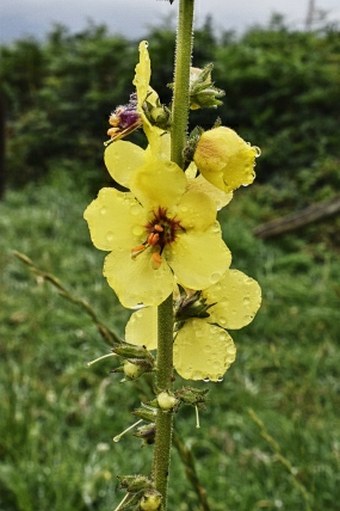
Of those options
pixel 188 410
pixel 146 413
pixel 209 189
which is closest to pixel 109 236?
pixel 209 189

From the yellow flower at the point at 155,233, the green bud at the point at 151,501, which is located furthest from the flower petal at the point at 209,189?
the green bud at the point at 151,501

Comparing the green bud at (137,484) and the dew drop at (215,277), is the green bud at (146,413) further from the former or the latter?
the dew drop at (215,277)

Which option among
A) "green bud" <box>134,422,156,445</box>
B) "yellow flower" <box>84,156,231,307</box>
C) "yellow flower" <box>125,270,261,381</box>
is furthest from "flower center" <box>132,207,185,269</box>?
"green bud" <box>134,422,156,445</box>

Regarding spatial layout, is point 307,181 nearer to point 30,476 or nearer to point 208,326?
point 30,476

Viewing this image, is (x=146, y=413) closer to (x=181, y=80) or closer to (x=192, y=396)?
(x=192, y=396)

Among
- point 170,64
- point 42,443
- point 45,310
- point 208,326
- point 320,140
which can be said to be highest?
point 170,64

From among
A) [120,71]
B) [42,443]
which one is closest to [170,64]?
[120,71]

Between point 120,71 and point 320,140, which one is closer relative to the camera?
point 320,140

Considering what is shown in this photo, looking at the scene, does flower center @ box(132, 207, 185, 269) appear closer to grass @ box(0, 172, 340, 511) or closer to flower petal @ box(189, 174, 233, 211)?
flower petal @ box(189, 174, 233, 211)
